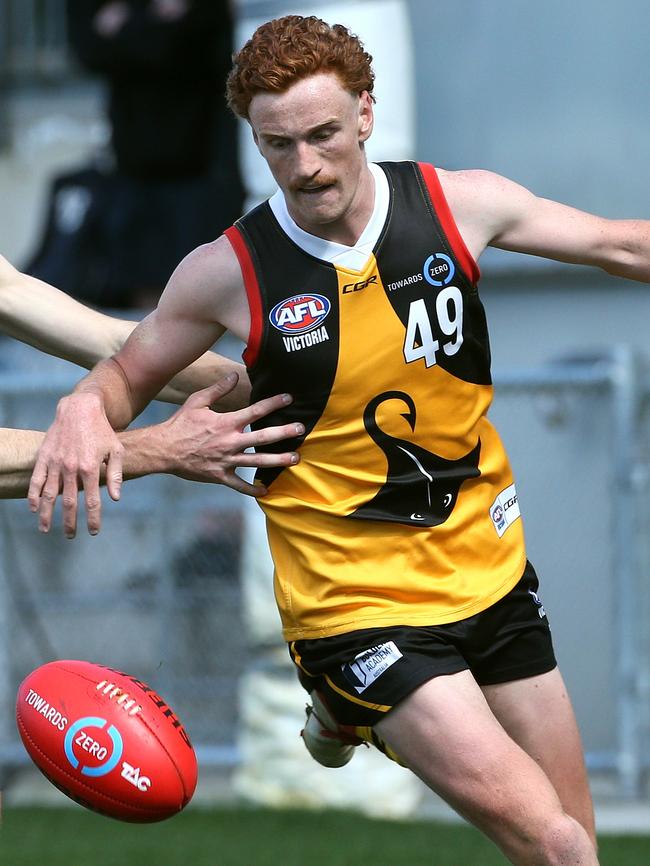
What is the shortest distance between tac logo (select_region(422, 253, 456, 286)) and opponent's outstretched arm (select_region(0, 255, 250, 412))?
866 mm

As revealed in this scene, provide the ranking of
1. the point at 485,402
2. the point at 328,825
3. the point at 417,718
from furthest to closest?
the point at 328,825 < the point at 485,402 < the point at 417,718

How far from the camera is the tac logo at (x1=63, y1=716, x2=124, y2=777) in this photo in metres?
3.63

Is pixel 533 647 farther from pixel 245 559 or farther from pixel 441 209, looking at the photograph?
pixel 245 559

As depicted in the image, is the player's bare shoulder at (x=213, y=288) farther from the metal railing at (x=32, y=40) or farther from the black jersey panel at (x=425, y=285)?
the metal railing at (x=32, y=40)

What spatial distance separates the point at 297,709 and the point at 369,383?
146 inches

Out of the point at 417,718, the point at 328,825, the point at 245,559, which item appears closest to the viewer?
the point at 417,718

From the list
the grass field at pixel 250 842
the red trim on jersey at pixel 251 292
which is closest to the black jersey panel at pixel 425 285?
the red trim on jersey at pixel 251 292

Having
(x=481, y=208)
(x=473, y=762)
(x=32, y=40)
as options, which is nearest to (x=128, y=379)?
(x=481, y=208)

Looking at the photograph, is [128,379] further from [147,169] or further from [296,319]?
[147,169]

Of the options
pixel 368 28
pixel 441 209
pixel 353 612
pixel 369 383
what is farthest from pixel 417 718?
pixel 368 28

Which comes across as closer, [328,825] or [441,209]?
[441,209]

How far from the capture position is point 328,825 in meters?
6.67

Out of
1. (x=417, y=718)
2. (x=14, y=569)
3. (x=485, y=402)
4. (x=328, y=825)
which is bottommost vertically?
(x=328, y=825)

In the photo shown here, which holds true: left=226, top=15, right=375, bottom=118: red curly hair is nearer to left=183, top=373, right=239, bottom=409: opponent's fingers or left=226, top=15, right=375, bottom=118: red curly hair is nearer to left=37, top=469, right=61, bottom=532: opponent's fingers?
left=183, top=373, right=239, bottom=409: opponent's fingers
